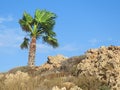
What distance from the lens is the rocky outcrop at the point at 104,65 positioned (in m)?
17.1

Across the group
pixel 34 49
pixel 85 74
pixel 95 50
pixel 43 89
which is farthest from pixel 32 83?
pixel 34 49

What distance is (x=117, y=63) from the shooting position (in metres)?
17.9

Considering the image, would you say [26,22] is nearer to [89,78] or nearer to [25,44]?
[25,44]

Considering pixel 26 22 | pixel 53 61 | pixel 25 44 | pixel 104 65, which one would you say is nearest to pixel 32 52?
pixel 25 44

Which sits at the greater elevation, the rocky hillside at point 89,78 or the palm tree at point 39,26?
the palm tree at point 39,26

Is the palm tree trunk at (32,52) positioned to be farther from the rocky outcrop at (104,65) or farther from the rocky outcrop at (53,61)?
the rocky outcrop at (104,65)

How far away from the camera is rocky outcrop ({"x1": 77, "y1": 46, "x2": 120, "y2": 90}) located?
56.0ft

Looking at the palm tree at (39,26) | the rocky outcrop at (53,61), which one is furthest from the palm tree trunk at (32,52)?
the rocky outcrop at (53,61)

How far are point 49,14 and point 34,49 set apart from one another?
4.68 meters

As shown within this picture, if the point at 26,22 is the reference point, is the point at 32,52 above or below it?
below

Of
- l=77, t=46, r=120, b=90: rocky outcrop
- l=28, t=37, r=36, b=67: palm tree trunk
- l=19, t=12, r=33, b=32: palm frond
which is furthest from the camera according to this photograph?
l=19, t=12, r=33, b=32: palm frond

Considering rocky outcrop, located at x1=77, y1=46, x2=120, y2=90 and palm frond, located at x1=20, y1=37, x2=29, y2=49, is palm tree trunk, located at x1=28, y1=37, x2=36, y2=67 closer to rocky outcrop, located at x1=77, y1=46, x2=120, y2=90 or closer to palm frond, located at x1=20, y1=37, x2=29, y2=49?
palm frond, located at x1=20, y1=37, x2=29, y2=49

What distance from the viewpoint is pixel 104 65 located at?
60.1 feet

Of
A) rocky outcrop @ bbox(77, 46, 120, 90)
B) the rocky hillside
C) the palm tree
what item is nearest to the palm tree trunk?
the palm tree
